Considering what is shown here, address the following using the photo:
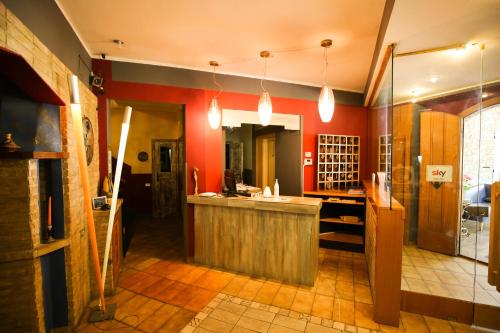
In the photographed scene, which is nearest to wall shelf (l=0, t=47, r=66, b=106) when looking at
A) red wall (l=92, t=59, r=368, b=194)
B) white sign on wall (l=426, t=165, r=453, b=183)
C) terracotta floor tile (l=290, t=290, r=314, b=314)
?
red wall (l=92, t=59, r=368, b=194)

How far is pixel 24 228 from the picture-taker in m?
1.78

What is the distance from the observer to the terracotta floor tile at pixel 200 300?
2.54m

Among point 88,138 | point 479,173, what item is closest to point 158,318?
point 88,138

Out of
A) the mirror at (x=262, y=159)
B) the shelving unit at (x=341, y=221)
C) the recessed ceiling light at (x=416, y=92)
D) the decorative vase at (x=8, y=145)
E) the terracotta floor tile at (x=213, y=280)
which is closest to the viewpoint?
the decorative vase at (x=8, y=145)

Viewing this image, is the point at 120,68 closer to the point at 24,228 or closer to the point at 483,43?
the point at 24,228

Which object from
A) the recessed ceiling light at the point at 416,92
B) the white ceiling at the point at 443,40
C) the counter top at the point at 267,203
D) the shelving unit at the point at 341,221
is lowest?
the shelving unit at the point at 341,221

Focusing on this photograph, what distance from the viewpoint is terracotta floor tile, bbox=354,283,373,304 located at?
8.71 feet

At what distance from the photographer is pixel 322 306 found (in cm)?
254

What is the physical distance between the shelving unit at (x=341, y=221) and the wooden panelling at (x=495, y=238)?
5.29 ft

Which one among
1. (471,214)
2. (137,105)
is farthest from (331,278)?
(137,105)

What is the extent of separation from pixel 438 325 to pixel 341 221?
79.0 inches

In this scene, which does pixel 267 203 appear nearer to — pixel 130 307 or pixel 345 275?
pixel 345 275

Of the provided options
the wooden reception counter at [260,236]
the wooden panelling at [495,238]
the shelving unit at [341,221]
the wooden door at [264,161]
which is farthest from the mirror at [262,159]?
the wooden panelling at [495,238]

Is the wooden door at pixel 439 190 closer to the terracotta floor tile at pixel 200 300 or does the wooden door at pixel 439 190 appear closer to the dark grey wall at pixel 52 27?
the terracotta floor tile at pixel 200 300
